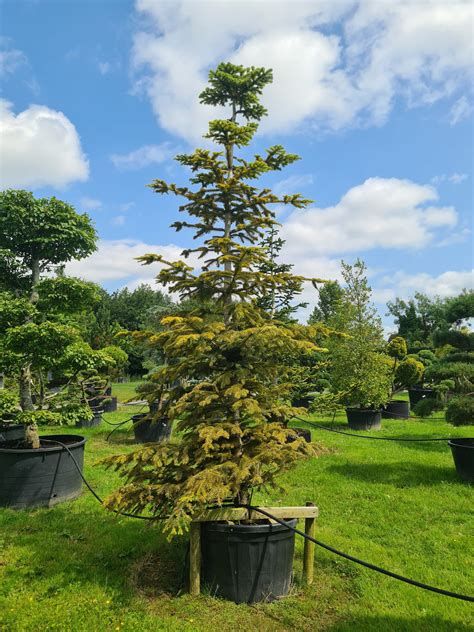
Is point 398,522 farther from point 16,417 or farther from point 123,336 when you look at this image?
point 16,417

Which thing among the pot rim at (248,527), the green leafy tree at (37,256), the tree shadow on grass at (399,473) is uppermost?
the green leafy tree at (37,256)

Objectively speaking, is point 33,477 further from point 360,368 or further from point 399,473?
point 360,368

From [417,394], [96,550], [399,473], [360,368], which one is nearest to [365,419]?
[360,368]

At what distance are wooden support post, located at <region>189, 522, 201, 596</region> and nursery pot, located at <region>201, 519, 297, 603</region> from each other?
0.39ft

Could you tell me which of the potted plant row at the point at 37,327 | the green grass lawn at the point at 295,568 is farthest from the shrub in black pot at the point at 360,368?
the potted plant row at the point at 37,327

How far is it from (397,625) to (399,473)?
178 inches

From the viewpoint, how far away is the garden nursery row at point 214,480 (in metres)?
3.75

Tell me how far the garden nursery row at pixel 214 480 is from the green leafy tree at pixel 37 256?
0.10 feet

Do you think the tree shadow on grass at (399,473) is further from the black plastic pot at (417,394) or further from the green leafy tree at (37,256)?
the black plastic pot at (417,394)

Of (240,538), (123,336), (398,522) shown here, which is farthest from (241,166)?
(398,522)

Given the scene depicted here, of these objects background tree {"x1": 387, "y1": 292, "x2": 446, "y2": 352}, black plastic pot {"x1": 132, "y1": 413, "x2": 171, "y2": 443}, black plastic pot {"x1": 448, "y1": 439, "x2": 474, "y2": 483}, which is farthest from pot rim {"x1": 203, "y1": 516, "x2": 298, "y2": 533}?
background tree {"x1": 387, "y1": 292, "x2": 446, "y2": 352}

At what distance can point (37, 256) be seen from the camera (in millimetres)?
7309

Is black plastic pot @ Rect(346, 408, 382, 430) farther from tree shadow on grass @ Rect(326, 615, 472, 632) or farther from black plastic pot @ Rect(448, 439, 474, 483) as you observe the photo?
tree shadow on grass @ Rect(326, 615, 472, 632)

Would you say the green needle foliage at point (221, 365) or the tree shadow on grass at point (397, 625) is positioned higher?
the green needle foliage at point (221, 365)
